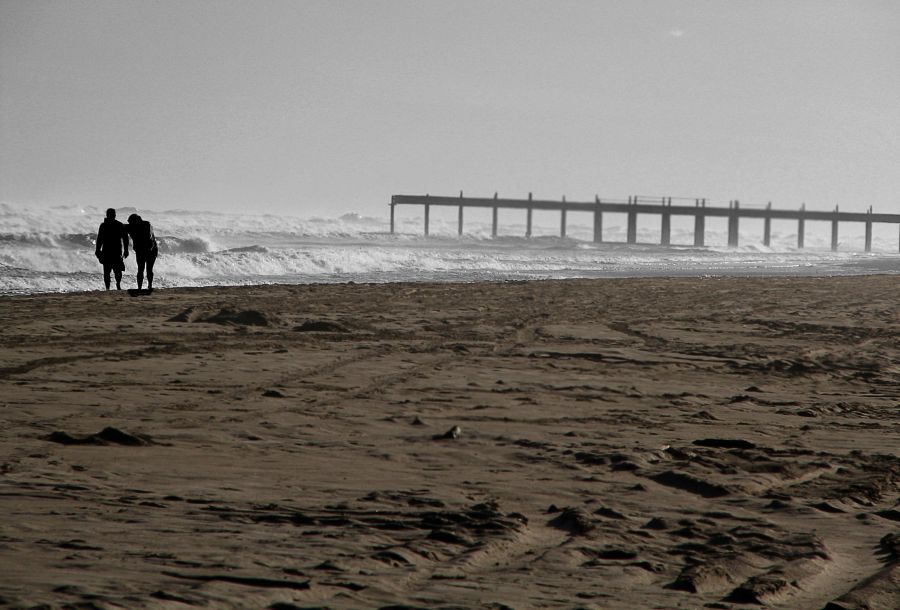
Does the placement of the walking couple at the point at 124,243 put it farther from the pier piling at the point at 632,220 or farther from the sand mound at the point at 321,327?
the pier piling at the point at 632,220

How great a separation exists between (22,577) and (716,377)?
6051 mm

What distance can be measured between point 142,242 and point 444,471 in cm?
1178

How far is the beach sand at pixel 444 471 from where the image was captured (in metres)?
3.24

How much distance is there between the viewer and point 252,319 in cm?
1158

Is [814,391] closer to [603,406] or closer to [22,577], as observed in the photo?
[603,406]

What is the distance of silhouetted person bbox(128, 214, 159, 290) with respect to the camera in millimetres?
15562

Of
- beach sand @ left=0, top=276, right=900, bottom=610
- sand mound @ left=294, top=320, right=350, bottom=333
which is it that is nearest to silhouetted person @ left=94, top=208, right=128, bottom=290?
beach sand @ left=0, top=276, right=900, bottom=610

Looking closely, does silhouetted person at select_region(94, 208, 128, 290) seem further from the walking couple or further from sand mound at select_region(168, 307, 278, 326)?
sand mound at select_region(168, 307, 278, 326)

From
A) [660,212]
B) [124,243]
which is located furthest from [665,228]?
[124,243]

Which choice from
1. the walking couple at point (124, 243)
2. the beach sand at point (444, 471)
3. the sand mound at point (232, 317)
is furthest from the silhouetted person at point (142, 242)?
the beach sand at point (444, 471)

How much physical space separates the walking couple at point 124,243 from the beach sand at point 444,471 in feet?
16.2

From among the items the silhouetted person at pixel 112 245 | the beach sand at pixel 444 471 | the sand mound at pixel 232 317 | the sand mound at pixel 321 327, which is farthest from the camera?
the silhouetted person at pixel 112 245

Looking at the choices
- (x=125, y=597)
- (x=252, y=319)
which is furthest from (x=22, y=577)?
(x=252, y=319)

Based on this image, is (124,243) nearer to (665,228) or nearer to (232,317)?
(232,317)
